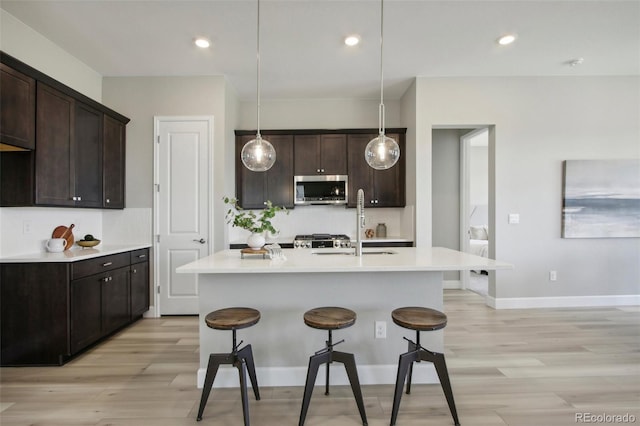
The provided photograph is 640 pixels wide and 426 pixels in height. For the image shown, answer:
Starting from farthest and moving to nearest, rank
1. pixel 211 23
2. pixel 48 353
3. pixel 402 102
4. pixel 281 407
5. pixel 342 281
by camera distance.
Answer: pixel 402 102, pixel 211 23, pixel 48 353, pixel 342 281, pixel 281 407

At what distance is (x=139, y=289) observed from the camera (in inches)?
141

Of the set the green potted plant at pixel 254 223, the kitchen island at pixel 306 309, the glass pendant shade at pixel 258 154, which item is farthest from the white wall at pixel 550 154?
the green potted plant at pixel 254 223

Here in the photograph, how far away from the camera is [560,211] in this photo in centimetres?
402

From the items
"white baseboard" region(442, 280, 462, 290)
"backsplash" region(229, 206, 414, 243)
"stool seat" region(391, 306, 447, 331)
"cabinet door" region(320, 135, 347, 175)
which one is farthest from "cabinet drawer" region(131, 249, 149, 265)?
"white baseboard" region(442, 280, 462, 290)

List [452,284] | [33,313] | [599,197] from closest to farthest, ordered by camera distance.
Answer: [33,313], [599,197], [452,284]

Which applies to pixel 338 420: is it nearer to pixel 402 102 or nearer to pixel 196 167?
pixel 196 167

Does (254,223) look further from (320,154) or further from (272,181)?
(320,154)

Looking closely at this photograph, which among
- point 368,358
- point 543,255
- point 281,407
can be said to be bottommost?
point 281,407

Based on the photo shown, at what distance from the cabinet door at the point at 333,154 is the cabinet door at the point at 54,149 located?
2.84 metres

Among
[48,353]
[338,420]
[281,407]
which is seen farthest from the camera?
[48,353]

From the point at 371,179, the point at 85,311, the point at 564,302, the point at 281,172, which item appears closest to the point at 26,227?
the point at 85,311

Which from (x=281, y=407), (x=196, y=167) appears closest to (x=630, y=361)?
(x=281, y=407)

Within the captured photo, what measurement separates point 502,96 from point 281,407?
14.1 feet

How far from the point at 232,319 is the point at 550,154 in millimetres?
4353
